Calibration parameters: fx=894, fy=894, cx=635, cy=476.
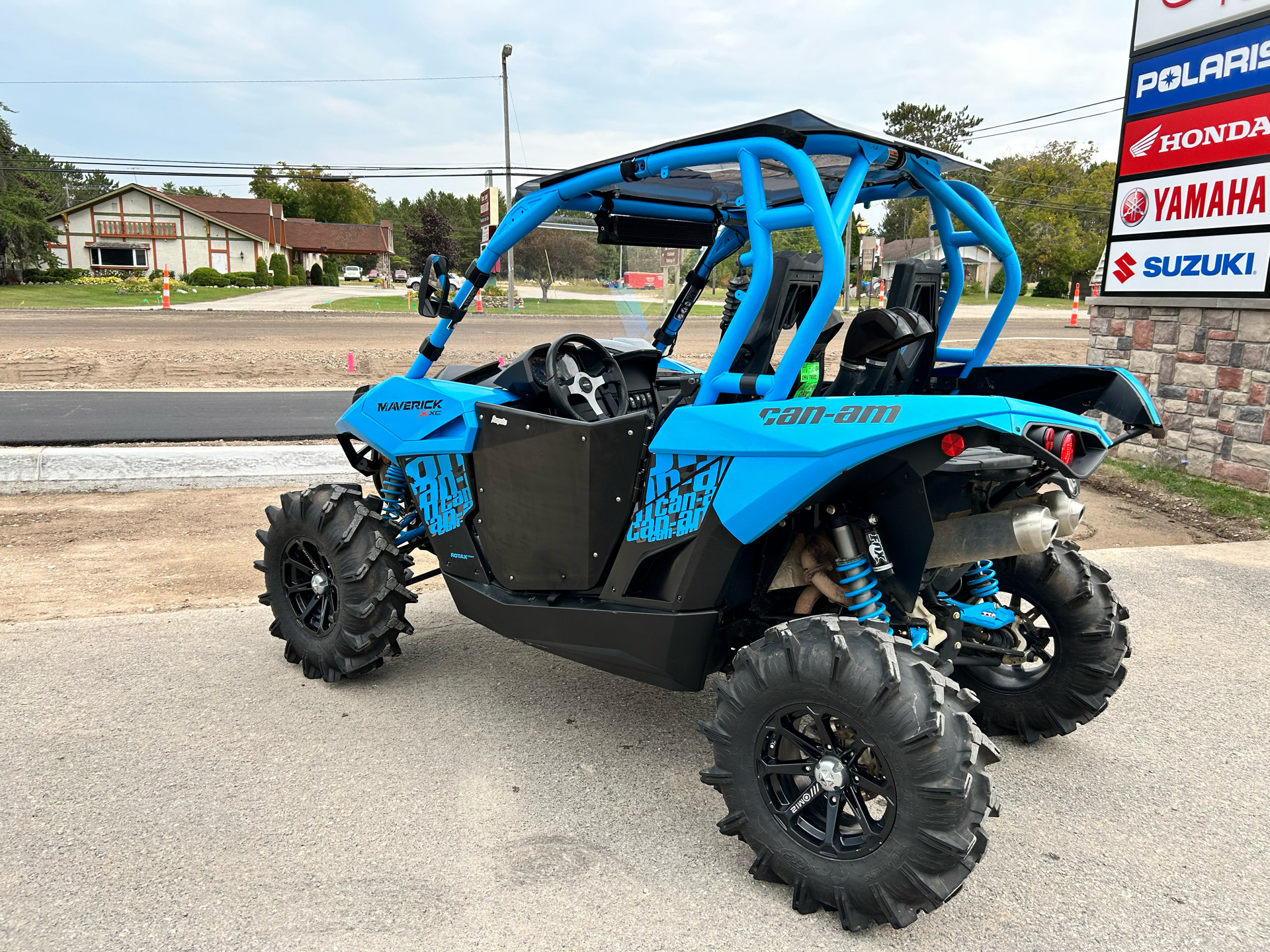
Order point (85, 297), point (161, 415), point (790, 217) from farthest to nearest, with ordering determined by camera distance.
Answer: point (85, 297) → point (161, 415) → point (790, 217)

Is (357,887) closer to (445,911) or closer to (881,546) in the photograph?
(445,911)

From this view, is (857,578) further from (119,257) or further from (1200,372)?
(119,257)

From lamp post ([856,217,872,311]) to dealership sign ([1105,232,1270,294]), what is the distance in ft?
19.1

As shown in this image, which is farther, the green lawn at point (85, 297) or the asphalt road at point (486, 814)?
the green lawn at point (85, 297)

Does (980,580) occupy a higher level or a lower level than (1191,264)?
lower

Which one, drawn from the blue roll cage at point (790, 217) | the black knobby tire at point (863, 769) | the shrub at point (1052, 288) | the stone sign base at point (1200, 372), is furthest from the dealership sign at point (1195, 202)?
the shrub at point (1052, 288)

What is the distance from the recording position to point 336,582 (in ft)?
12.8

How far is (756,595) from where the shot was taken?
3051 mm

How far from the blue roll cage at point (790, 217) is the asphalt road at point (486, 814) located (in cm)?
144

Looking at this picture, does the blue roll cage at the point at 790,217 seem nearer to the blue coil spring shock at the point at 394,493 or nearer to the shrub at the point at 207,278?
Result: the blue coil spring shock at the point at 394,493

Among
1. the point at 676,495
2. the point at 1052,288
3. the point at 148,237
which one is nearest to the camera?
the point at 676,495

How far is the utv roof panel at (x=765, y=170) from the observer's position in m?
2.64

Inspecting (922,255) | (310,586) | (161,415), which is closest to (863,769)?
(922,255)

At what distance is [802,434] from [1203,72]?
7693 mm
